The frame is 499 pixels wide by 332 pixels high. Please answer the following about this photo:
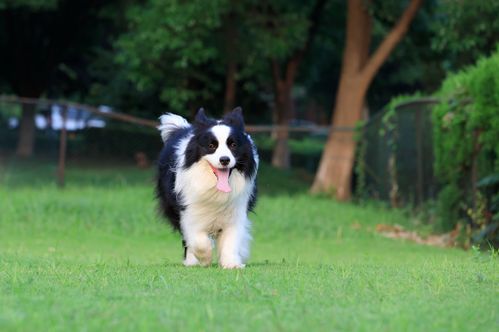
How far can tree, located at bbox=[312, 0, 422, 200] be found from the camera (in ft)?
92.4

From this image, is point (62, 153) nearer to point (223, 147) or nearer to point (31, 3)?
point (31, 3)

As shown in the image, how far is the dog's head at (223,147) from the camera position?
1074 cm

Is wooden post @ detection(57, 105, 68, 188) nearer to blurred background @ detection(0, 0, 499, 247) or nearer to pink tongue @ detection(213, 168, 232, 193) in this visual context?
blurred background @ detection(0, 0, 499, 247)

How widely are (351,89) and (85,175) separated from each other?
285 inches

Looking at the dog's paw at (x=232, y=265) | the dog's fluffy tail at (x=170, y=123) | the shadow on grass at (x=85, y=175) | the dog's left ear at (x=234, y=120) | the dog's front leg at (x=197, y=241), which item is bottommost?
the shadow on grass at (x=85, y=175)

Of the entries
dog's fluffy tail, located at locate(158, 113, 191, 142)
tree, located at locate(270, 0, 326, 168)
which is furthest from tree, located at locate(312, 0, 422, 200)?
dog's fluffy tail, located at locate(158, 113, 191, 142)

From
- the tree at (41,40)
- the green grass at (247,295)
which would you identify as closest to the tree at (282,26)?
the tree at (41,40)

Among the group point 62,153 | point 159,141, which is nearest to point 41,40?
point 159,141

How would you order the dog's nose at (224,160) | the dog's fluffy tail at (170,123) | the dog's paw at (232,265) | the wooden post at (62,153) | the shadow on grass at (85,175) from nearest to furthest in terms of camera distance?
1. the dog's nose at (224,160)
2. the dog's paw at (232,265)
3. the dog's fluffy tail at (170,123)
4. the wooden post at (62,153)
5. the shadow on grass at (85,175)

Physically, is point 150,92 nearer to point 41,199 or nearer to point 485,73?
point 41,199

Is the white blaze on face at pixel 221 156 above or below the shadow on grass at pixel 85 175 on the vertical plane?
above

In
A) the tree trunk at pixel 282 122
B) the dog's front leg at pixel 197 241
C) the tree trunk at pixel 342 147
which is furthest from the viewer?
the tree trunk at pixel 282 122

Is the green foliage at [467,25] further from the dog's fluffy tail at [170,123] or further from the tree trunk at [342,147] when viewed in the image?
the dog's fluffy tail at [170,123]

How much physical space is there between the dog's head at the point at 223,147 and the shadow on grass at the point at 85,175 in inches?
549
